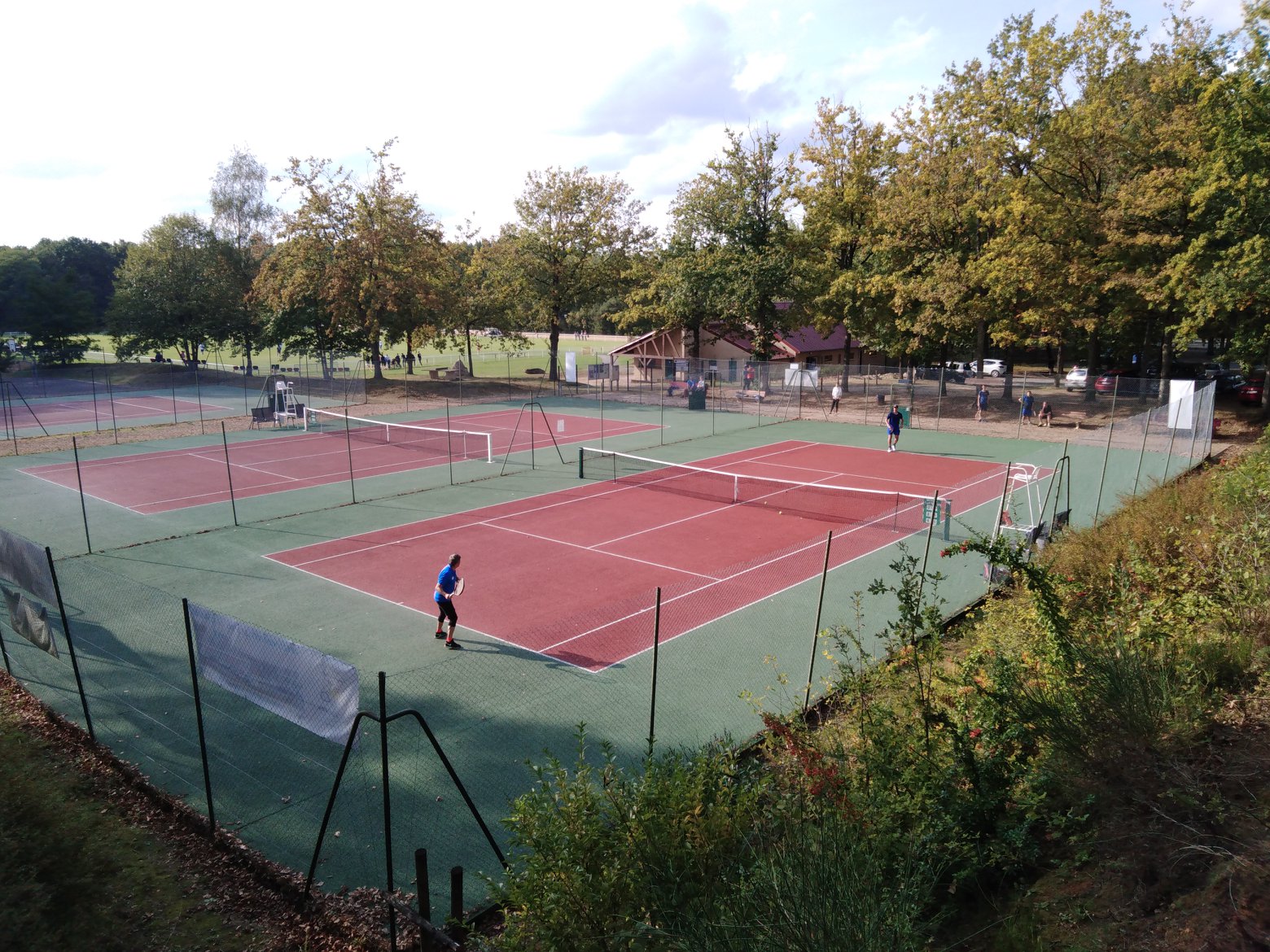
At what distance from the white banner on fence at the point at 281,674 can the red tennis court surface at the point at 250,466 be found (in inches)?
571

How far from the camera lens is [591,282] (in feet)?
180

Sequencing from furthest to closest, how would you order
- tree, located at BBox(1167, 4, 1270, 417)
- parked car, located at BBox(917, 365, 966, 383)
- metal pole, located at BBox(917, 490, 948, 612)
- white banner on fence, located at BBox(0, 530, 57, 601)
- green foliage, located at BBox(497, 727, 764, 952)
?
1. parked car, located at BBox(917, 365, 966, 383)
2. tree, located at BBox(1167, 4, 1270, 417)
3. white banner on fence, located at BBox(0, 530, 57, 601)
4. metal pole, located at BBox(917, 490, 948, 612)
5. green foliage, located at BBox(497, 727, 764, 952)

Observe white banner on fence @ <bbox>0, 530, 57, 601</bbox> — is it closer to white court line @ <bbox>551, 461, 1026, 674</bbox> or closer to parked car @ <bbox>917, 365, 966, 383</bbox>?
white court line @ <bbox>551, 461, 1026, 674</bbox>

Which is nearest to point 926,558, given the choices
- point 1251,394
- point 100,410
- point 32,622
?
point 32,622

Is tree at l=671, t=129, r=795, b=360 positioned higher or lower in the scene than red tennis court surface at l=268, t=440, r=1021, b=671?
higher

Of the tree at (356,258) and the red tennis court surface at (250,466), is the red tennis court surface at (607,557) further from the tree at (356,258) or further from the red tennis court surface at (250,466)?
the tree at (356,258)

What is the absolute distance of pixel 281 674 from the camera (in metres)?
8.02

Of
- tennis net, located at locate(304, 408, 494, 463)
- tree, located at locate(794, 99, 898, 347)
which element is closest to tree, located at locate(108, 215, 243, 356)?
tennis net, located at locate(304, 408, 494, 463)

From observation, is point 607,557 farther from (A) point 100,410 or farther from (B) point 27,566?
(A) point 100,410

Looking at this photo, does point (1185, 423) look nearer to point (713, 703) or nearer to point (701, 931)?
point (713, 703)

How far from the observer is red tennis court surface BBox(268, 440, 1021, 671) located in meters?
14.3

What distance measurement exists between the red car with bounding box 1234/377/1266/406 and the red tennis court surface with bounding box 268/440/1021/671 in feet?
75.5

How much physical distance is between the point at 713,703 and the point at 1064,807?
205 inches

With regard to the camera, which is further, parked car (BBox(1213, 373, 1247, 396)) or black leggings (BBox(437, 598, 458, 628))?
parked car (BBox(1213, 373, 1247, 396))
